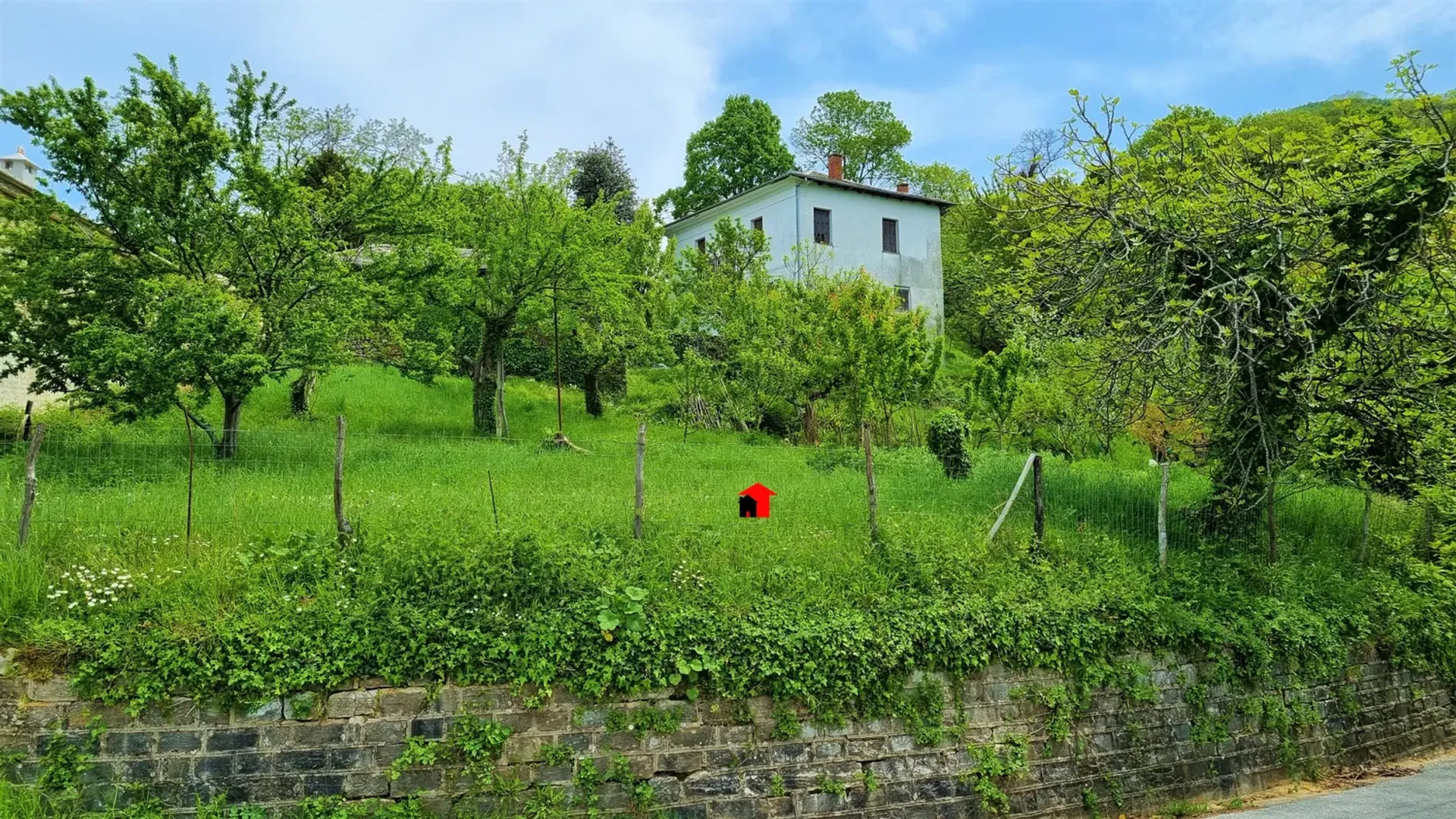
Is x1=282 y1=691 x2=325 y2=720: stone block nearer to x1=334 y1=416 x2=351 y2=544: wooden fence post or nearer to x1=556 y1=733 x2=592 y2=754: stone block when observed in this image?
x1=334 y1=416 x2=351 y2=544: wooden fence post

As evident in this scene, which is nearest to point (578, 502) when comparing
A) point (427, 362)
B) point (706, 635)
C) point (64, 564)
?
point (706, 635)

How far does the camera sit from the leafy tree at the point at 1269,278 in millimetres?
9469

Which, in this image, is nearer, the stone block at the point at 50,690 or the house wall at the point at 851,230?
the stone block at the point at 50,690

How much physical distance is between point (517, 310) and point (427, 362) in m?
3.25

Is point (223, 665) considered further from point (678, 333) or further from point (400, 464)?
point (678, 333)

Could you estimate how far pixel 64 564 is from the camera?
6703 millimetres

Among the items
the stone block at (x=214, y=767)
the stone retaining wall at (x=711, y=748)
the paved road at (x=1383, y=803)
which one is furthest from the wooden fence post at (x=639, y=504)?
the paved road at (x=1383, y=803)

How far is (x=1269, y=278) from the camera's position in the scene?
10.1 meters

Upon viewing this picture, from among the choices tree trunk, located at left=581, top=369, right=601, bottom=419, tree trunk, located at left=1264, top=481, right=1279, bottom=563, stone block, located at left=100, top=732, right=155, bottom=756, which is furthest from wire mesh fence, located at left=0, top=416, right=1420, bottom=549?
tree trunk, located at left=581, top=369, right=601, bottom=419

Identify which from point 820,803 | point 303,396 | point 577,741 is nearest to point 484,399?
point 303,396

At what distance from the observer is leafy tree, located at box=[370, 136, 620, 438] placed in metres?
A: 17.4

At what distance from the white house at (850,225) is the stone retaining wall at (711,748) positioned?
22830 mm

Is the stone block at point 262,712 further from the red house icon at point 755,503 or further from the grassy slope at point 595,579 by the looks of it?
the red house icon at point 755,503

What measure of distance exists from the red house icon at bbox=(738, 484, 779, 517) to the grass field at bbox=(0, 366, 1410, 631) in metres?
0.20
